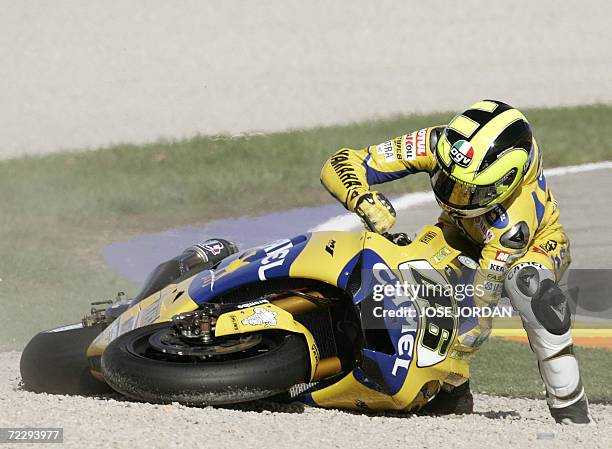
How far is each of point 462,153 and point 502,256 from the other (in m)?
0.56

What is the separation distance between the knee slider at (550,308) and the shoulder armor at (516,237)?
→ 23cm

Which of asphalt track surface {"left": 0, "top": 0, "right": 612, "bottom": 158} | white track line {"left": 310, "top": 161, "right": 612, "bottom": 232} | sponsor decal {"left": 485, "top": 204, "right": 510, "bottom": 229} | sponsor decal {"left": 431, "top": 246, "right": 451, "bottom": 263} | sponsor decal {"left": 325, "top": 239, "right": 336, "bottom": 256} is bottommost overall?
white track line {"left": 310, "top": 161, "right": 612, "bottom": 232}

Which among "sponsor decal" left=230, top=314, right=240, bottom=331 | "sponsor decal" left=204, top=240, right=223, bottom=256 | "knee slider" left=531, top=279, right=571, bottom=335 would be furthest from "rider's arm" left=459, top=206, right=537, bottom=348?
"sponsor decal" left=204, top=240, right=223, bottom=256

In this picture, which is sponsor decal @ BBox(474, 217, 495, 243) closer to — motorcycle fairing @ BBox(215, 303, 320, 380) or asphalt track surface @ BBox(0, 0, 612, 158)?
motorcycle fairing @ BBox(215, 303, 320, 380)

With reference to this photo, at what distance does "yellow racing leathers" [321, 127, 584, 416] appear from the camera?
18.8 feet

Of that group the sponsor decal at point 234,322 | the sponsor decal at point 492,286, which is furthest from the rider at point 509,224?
the sponsor decal at point 234,322

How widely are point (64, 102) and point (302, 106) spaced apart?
3.37 meters

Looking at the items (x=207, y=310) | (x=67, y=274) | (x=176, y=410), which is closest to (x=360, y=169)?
(x=207, y=310)

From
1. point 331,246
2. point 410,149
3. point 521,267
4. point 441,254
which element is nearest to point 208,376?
point 331,246

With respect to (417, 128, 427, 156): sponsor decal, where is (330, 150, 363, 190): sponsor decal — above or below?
below

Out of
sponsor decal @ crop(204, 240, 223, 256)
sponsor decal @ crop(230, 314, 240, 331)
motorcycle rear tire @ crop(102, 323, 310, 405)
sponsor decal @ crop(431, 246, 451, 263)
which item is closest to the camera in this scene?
motorcycle rear tire @ crop(102, 323, 310, 405)

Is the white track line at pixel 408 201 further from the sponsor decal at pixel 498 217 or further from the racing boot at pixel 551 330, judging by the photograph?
the racing boot at pixel 551 330

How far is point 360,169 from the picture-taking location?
645 centimetres

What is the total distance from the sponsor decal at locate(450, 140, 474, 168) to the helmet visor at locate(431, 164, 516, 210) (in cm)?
9
